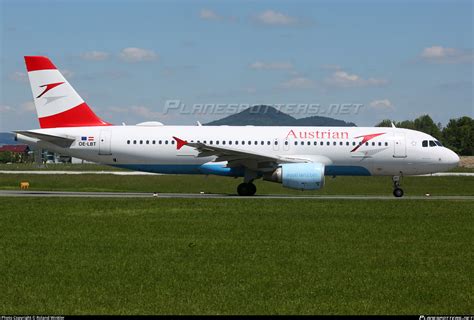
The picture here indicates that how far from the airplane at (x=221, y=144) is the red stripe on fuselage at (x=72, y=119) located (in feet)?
0.16

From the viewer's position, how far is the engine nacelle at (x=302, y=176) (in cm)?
3175

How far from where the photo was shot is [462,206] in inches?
1055

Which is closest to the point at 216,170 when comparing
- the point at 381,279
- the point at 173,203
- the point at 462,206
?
the point at 173,203

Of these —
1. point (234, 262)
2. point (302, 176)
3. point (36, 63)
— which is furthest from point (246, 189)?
point (234, 262)

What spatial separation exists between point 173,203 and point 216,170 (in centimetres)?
742

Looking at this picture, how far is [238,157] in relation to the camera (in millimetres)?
33156

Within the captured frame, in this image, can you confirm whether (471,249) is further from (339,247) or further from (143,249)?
(143,249)

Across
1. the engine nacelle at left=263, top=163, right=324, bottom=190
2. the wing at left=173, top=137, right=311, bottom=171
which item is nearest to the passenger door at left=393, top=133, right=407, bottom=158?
the wing at left=173, top=137, right=311, bottom=171

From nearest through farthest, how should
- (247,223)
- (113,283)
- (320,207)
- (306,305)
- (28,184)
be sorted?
(306,305), (113,283), (247,223), (320,207), (28,184)

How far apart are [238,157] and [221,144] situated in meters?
2.26

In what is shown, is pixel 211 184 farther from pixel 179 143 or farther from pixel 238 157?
pixel 238 157

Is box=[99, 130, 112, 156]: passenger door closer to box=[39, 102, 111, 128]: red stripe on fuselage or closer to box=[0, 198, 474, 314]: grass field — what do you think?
box=[39, 102, 111, 128]: red stripe on fuselage

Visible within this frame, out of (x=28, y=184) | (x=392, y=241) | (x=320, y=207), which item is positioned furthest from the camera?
(x=28, y=184)

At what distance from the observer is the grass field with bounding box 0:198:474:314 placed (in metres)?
10.4
